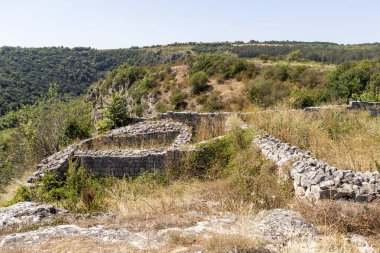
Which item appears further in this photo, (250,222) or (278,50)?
(278,50)

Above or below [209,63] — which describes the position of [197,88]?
below

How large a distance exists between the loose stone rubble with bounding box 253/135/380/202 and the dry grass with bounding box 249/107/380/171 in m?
0.58

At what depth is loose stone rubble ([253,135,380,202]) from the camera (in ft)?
15.6

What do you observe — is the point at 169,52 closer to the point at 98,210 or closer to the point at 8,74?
the point at 8,74

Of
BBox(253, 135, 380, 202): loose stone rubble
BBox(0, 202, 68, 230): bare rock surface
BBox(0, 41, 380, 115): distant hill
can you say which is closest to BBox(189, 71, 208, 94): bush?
BBox(0, 41, 380, 115): distant hill

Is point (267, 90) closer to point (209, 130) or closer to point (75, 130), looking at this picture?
point (209, 130)

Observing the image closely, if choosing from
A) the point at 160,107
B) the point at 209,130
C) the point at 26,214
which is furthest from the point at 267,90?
the point at 26,214

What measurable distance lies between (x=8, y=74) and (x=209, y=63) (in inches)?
1533

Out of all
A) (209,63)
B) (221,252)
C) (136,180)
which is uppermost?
(209,63)

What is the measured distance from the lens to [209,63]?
37969mm

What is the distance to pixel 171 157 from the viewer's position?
355 inches

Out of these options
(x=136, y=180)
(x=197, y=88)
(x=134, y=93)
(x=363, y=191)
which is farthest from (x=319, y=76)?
(x=363, y=191)

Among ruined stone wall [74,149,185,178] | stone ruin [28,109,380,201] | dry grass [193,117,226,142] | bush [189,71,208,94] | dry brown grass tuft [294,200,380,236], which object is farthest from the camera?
bush [189,71,208,94]

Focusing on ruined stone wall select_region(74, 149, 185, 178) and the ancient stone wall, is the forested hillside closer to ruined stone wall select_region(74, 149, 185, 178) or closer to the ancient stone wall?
ruined stone wall select_region(74, 149, 185, 178)
